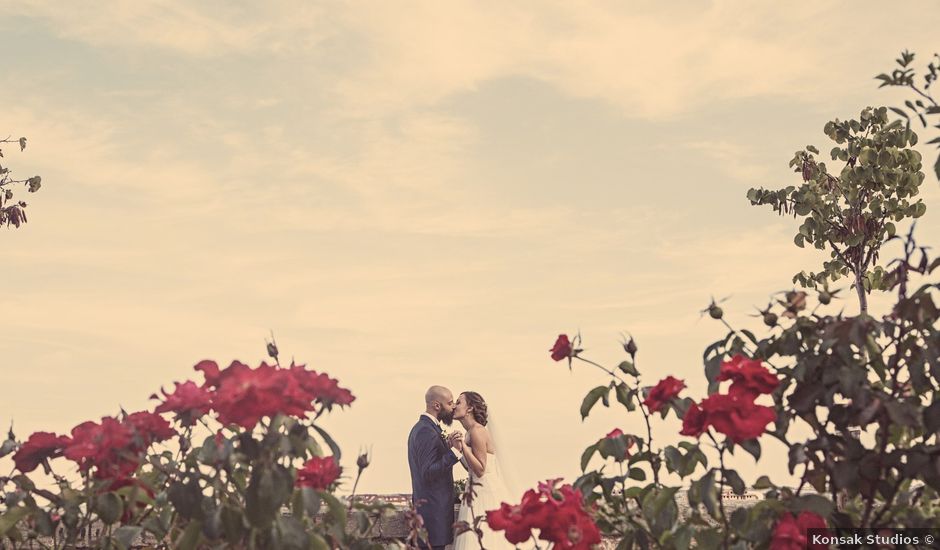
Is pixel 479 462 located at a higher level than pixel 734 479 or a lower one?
higher

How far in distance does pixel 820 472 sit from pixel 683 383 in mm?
641

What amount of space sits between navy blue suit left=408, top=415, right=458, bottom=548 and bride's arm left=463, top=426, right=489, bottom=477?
20.6 inches

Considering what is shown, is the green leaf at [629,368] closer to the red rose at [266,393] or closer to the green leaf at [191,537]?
the red rose at [266,393]

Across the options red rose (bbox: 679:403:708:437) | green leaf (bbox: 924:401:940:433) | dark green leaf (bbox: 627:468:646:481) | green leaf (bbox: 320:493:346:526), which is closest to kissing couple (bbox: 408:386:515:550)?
dark green leaf (bbox: 627:468:646:481)

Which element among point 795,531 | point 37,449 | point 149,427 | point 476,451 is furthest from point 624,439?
point 476,451

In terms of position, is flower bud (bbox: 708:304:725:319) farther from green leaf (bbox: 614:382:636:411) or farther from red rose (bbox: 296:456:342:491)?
red rose (bbox: 296:456:342:491)

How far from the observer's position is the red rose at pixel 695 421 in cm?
381

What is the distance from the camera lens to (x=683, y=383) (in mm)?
4078

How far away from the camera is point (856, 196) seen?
55.9ft

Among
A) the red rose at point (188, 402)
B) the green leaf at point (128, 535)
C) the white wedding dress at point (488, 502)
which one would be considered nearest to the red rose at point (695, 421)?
the red rose at point (188, 402)

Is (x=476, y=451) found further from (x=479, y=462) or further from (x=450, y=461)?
(x=450, y=461)

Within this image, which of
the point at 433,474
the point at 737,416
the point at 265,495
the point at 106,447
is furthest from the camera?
the point at 433,474

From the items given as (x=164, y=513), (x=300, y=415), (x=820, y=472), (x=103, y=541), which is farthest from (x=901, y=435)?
(x=103, y=541)

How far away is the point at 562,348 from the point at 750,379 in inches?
34.8
